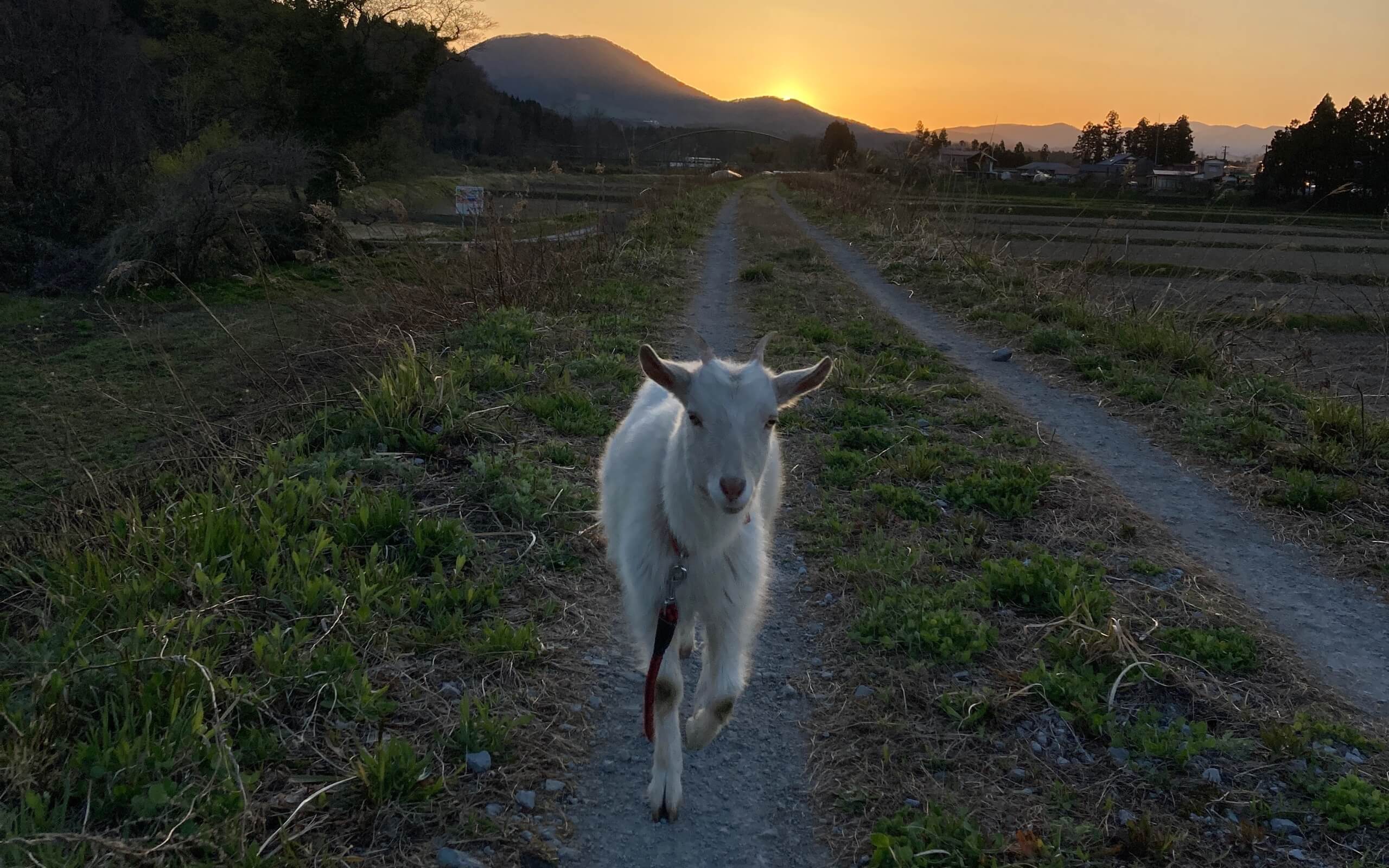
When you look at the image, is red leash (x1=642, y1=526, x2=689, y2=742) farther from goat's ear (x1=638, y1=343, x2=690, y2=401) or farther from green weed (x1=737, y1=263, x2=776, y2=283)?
green weed (x1=737, y1=263, x2=776, y2=283)

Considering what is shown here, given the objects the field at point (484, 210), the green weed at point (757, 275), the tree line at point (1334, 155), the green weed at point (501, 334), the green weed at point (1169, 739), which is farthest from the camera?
the tree line at point (1334, 155)

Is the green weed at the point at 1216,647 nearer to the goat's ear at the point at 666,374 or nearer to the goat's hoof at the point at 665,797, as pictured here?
the goat's hoof at the point at 665,797

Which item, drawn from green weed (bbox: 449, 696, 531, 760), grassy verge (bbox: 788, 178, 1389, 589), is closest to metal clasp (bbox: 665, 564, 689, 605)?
green weed (bbox: 449, 696, 531, 760)

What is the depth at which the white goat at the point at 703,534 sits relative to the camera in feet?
11.1

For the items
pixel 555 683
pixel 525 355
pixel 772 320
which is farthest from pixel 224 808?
pixel 772 320

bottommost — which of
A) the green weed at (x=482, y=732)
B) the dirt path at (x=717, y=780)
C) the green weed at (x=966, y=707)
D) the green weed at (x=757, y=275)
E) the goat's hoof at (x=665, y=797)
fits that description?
the dirt path at (x=717, y=780)

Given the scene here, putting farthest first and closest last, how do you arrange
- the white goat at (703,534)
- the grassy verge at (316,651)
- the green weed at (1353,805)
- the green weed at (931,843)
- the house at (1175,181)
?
the house at (1175,181)
the white goat at (703,534)
the green weed at (1353,805)
the green weed at (931,843)
the grassy verge at (316,651)

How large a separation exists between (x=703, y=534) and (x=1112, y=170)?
1974 inches

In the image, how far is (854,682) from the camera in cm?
420

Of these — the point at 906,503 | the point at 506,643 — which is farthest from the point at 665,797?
the point at 906,503

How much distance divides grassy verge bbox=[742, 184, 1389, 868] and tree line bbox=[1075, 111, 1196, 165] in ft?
164

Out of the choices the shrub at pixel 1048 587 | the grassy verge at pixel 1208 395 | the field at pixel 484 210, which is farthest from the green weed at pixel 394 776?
the field at pixel 484 210

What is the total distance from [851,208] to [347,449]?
26.1 m

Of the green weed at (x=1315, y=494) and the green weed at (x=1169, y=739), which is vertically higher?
the green weed at (x=1315, y=494)
